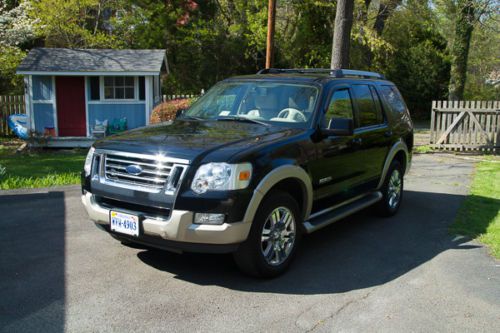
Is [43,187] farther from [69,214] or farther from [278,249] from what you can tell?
[278,249]

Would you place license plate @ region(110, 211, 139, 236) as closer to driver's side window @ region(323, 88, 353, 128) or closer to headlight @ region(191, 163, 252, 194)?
headlight @ region(191, 163, 252, 194)

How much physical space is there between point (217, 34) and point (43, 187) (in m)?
18.5

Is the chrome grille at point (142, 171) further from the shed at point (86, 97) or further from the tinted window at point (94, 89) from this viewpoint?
the tinted window at point (94, 89)

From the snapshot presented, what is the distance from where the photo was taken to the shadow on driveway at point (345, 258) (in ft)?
15.6

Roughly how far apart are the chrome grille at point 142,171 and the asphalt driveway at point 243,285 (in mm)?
930

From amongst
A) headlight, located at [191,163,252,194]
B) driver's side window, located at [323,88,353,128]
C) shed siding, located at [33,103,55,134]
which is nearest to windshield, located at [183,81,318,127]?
driver's side window, located at [323,88,353,128]

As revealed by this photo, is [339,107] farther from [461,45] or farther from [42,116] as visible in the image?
[461,45]

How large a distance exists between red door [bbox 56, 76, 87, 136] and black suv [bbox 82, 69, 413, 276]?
494 inches

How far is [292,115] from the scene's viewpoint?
18.3 ft

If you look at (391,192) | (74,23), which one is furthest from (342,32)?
(74,23)

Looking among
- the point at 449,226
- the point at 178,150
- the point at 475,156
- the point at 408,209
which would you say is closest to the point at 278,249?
the point at 178,150

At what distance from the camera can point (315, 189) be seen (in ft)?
17.4

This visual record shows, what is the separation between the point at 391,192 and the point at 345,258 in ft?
7.15

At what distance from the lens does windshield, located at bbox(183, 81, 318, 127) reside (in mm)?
5586
